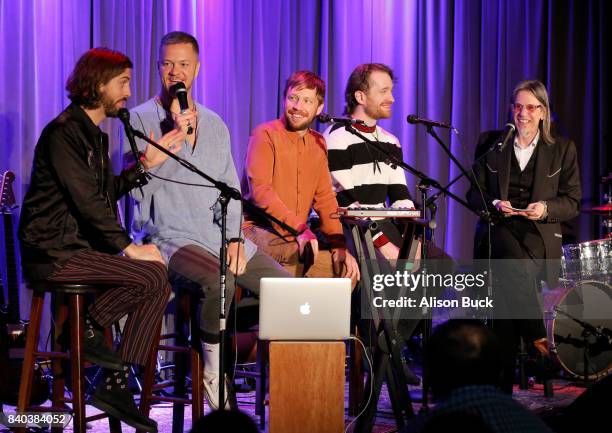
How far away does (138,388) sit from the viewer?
16.0 feet

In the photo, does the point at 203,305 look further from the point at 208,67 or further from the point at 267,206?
the point at 208,67

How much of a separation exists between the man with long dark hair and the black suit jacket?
237cm

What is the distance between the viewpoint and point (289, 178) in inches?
183

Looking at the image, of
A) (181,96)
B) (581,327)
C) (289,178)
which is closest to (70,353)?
(181,96)

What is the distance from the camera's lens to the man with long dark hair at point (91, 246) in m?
3.47

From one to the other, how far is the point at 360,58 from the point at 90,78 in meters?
2.65

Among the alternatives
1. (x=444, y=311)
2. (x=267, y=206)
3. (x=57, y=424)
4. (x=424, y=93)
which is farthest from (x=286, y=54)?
(x=57, y=424)

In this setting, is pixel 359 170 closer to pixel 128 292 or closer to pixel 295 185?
pixel 295 185

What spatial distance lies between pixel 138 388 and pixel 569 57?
3996 millimetres

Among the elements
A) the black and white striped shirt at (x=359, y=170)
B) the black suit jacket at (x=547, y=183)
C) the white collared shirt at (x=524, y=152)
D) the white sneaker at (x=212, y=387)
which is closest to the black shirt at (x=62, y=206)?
the white sneaker at (x=212, y=387)

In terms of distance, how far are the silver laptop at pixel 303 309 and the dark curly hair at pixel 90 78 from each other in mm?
1048

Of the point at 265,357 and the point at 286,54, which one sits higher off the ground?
the point at 286,54

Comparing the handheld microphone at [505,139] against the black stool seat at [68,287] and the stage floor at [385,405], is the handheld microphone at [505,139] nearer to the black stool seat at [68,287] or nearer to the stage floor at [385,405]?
the stage floor at [385,405]

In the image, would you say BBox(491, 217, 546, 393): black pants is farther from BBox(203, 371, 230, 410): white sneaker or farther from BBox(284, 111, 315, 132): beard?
BBox(203, 371, 230, 410): white sneaker
